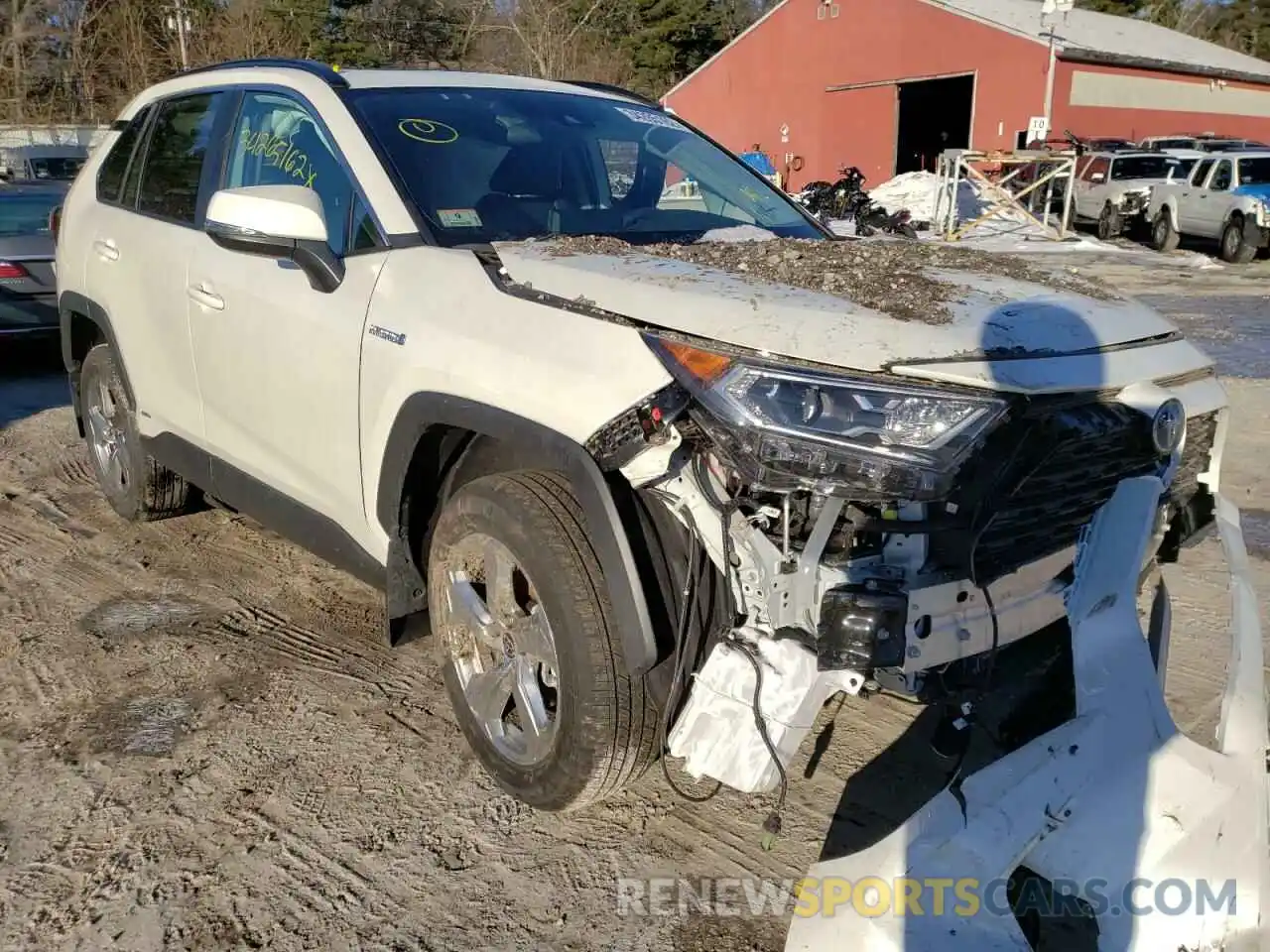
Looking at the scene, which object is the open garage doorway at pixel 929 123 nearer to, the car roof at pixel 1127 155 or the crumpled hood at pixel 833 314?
the car roof at pixel 1127 155

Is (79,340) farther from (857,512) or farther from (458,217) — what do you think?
(857,512)

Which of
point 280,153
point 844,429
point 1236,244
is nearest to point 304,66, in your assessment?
point 280,153

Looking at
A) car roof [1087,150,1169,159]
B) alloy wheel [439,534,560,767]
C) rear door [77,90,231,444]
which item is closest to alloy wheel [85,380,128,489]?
rear door [77,90,231,444]

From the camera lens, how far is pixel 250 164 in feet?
12.2

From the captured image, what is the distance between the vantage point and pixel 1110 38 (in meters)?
31.9

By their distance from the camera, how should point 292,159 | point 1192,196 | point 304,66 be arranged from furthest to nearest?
point 1192,196 < point 304,66 < point 292,159

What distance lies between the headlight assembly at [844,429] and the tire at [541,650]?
554 mm

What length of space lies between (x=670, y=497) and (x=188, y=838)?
1627 millimetres

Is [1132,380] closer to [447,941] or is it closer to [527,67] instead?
[447,941]

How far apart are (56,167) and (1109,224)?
20572 mm

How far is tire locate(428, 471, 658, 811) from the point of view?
2.41 meters

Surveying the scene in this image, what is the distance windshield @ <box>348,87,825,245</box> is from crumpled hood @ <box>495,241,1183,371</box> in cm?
54

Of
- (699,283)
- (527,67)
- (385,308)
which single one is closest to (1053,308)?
(699,283)

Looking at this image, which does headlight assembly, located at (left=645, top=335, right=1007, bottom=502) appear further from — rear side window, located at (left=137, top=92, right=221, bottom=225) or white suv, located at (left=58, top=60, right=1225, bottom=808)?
rear side window, located at (left=137, top=92, right=221, bottom=225)
